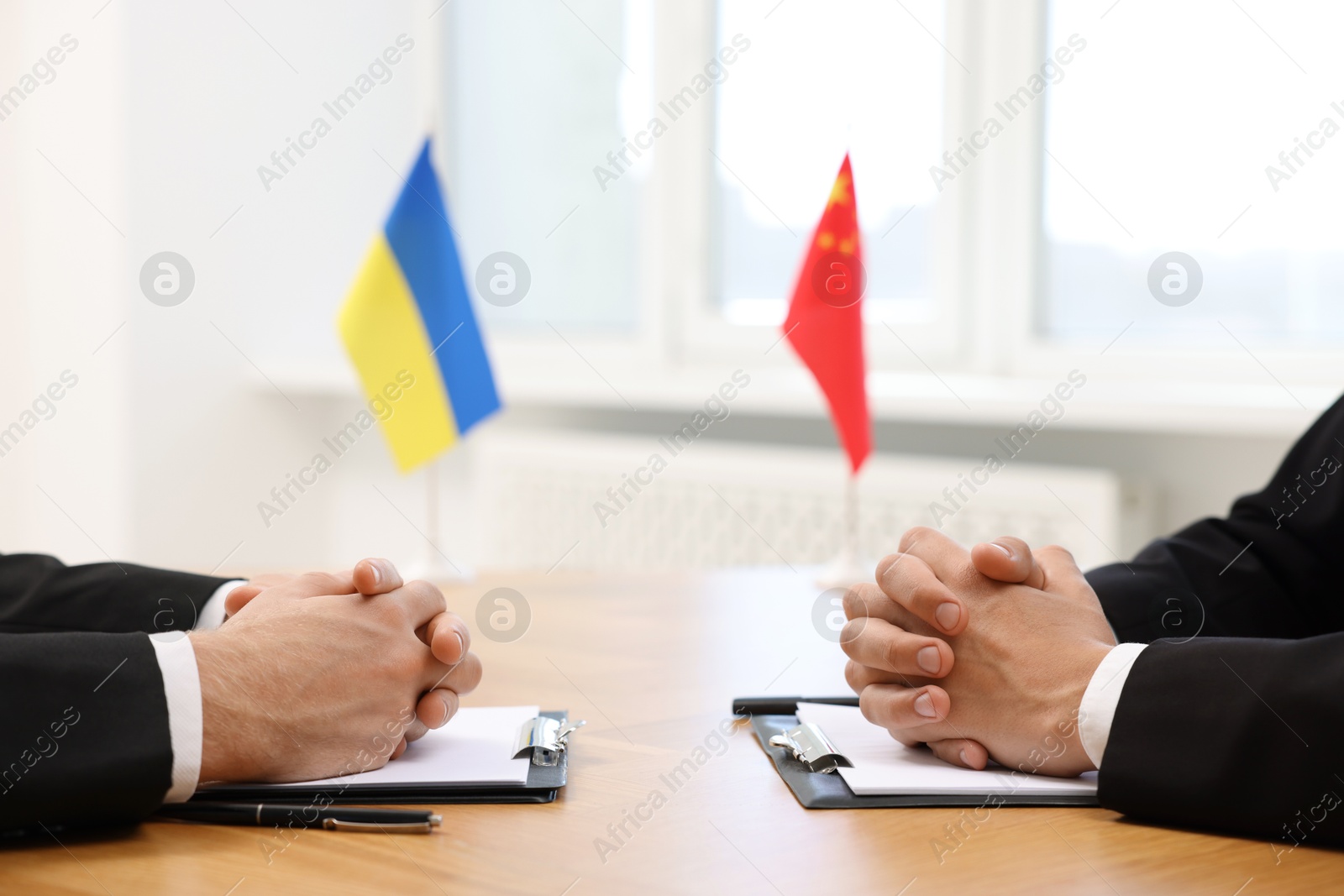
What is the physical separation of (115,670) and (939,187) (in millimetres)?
2332

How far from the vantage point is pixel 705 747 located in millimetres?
946

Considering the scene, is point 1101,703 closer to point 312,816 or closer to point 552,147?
point 312,816

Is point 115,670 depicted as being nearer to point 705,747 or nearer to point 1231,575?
point 705,747

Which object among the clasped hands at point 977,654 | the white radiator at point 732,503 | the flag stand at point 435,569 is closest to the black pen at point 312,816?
the clasped hands at point 977,654

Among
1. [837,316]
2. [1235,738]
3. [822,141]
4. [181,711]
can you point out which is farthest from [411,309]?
[822,141]

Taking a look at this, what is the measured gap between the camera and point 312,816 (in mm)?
771

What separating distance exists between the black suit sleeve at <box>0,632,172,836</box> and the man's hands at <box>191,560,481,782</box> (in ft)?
0.12

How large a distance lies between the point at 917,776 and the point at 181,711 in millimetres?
467

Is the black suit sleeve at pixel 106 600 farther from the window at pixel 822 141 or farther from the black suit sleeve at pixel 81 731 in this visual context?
the window at pixel 822 141

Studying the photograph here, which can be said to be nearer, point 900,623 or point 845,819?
point 845,819

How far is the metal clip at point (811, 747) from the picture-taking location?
878 millimetres

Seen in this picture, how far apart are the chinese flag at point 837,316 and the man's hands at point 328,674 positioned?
0.83 metres

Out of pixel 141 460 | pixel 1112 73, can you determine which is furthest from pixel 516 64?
pixel 1112 73

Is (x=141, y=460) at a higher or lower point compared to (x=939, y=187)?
lower
